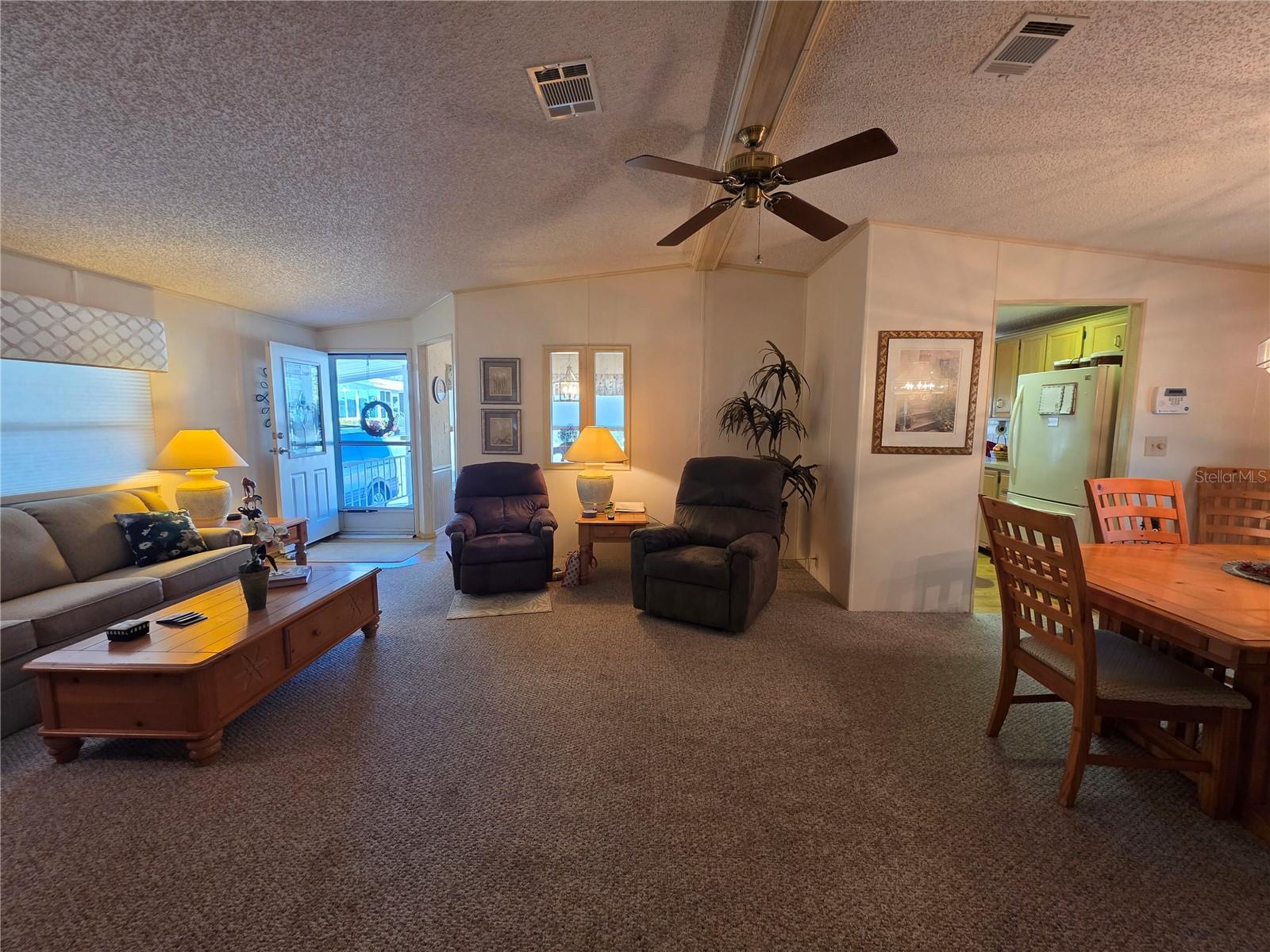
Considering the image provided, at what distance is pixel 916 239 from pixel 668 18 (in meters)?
2.39

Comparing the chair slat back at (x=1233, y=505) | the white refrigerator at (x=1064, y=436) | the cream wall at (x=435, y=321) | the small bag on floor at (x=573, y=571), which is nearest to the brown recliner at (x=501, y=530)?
the small bag on floor at (x=573, y=571)

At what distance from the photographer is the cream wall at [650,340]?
4754mm

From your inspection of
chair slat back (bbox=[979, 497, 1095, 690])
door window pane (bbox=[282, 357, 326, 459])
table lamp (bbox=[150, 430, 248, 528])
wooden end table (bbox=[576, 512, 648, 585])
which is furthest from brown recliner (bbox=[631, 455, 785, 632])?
door window pane (bbox=[282, 357, 326, 459])

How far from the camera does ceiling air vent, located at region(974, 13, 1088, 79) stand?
1642mm

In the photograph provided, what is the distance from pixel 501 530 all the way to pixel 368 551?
79.0 inches

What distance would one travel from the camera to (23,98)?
1.86 meters

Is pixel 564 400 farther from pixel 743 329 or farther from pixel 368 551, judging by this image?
pixel 368 551

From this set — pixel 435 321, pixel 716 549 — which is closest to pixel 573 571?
pixel 716 549

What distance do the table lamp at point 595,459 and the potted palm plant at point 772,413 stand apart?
1177mm

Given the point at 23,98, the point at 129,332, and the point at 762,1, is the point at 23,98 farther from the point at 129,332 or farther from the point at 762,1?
the point at 762,1

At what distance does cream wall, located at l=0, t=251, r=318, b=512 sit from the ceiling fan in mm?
3915

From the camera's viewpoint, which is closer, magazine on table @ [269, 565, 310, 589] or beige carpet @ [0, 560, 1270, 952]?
beige carpet @ [0, 560, 1270, 952]

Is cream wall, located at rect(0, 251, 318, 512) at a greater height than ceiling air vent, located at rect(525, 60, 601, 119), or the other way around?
ceiling air vent, located at rect(525, 60, 601, 119)

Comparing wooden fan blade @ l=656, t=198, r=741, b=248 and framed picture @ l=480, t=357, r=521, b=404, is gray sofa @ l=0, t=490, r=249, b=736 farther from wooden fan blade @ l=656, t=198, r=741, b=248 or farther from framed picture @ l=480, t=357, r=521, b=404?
wooden fan blade @ l=656, t=198, r=741, b=248
